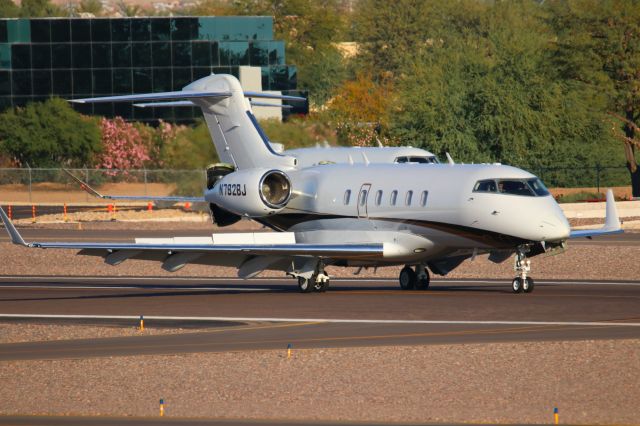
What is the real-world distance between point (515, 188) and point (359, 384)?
480 inches

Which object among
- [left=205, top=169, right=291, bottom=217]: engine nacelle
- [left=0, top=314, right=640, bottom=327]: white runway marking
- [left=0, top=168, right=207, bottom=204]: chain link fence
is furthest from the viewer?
[left=0, top=168, right=207, bottom=204]: chain link fence

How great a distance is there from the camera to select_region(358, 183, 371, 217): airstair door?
1219 inches

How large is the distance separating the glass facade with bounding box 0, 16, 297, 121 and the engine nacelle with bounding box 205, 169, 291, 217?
53.5 metres

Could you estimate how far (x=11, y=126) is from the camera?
84875 millimetres

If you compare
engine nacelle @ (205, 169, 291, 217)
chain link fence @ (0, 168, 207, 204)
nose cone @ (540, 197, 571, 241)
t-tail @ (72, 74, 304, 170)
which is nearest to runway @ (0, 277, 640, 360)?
nose cone @ (540, 197, 571, 241)

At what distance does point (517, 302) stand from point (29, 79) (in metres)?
64.9

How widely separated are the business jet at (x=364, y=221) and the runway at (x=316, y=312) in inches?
32.3

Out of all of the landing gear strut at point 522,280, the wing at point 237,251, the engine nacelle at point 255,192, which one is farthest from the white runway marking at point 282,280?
the wing at point 237,251

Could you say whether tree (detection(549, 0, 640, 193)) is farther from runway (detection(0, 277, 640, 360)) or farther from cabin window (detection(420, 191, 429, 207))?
cabin window (detection(420, 191, 429, 207))

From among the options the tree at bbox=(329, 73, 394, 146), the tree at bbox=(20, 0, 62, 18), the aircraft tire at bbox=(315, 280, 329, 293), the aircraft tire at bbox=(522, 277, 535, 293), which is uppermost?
the tree at bbox=(20, 0, 62, 18)

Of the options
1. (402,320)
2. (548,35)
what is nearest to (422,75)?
(548,35)

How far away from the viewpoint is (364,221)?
102 feet

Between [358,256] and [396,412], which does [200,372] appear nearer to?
[396,412]

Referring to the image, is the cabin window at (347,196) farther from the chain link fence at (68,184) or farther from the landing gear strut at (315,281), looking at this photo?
the chain link fence at (68,184)
